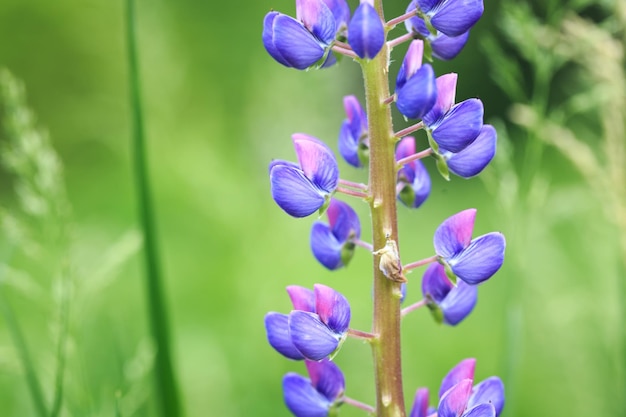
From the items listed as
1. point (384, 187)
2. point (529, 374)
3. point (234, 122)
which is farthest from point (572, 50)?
point (234, 122)

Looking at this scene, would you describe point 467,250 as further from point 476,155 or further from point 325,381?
point 325,381

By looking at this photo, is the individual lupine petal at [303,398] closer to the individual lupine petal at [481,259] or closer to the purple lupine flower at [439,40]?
the individual lupine petal at [481,259]

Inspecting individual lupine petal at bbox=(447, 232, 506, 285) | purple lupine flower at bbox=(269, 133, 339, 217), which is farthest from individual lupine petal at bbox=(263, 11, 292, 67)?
individual lupine petal at bbox=(447, 232, 506, 285)

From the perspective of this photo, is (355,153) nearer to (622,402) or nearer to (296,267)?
(622,402)

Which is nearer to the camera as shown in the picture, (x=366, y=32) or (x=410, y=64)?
(x=366, y=32)

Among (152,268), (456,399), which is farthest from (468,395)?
(152,268)

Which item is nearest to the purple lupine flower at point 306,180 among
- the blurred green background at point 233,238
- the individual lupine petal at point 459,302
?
the individual lupine petal at point 459,302

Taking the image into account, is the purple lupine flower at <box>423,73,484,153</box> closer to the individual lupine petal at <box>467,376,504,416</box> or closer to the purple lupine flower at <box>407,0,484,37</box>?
the purple lupine flower at <box>407,0,484,37</box>
